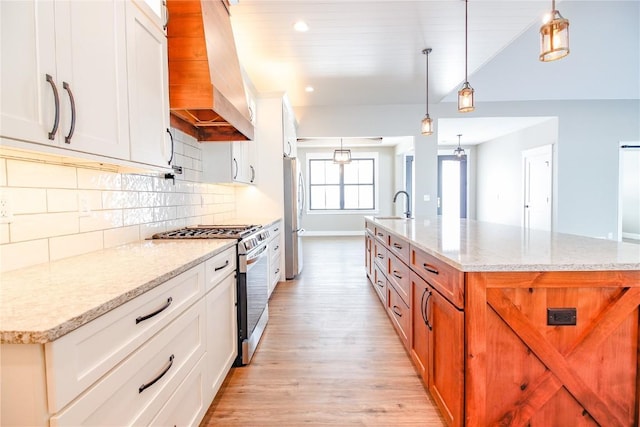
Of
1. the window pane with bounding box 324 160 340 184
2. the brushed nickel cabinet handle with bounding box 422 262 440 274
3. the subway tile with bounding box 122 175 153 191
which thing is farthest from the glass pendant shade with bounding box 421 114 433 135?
the window pane with bounding box 324 160 340 184

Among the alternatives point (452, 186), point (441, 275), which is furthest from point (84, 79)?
point (452, 186)

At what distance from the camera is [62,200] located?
4.74ft

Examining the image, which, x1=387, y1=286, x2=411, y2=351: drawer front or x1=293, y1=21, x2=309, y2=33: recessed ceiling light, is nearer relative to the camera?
x1=387, y1=286, x2=411, y2=351: drawer front

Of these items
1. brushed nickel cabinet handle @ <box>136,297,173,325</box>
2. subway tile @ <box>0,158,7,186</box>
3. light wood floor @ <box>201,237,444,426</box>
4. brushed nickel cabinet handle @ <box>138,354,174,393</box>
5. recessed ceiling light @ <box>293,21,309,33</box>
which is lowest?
light wood floor @ <box>201,237,444,426</box>

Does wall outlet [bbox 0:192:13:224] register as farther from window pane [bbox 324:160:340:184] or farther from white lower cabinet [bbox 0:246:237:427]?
window pane [bbox 324:160:340:184]

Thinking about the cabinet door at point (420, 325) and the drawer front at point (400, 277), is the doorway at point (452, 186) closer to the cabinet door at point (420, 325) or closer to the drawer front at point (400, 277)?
the drawer front at point (400, 277)

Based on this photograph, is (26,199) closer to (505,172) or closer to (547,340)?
(547,340)

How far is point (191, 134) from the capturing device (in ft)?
8.57

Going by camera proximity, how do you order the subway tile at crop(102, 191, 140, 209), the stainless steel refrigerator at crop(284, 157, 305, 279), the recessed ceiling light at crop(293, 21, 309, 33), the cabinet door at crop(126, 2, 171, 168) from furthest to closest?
the stainless steel refrigerator at crop(284, 157, 305, 279), the recessed ceiling light at crop(293, 21, 309, 33), the subway tile at crop(102, 191, 140, 209), the cabinet door at crop(126, 2, 171, 168)

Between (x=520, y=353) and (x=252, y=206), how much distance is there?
11.3 ft

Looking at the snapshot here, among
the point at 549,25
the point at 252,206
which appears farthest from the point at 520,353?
the point at 252,206

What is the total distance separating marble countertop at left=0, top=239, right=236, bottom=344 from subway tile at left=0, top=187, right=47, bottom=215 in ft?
0.79

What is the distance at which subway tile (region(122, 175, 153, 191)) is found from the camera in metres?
1.90

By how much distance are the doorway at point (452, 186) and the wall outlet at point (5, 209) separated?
30.3 ft
